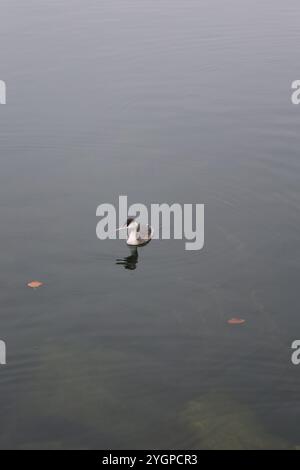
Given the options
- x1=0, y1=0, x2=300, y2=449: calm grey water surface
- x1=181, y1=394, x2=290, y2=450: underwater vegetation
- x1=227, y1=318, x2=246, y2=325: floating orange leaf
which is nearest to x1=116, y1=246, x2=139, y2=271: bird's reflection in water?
x1=0, y1=0, x2=300, y2=449: calm grey water surface

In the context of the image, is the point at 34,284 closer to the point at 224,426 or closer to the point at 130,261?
the point at 130,261

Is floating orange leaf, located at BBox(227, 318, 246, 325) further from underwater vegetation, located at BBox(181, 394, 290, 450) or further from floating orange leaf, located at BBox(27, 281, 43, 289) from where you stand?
floating orange leaf, located at BBox(27, 281, 43, 289)

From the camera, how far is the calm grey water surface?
972 centimetres

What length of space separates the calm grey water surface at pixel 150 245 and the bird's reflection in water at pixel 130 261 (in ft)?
0.52

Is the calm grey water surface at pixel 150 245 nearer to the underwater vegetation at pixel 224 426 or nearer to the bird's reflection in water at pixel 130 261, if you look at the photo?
the underwater vegetation at pixel 224 426

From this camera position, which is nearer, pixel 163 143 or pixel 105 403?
pixel 105 403

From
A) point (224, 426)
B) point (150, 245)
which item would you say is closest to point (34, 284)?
point (150, 245)

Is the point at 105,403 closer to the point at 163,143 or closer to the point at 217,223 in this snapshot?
the point at 217,223

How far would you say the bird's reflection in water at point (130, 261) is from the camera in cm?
1304

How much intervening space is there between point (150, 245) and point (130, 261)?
733mm

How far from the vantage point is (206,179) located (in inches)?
632

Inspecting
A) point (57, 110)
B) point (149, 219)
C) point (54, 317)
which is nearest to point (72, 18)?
point (57, 110)

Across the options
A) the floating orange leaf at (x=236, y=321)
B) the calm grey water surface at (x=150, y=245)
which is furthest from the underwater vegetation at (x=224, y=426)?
the floating orange leaf at (x=236, y=321)
